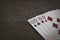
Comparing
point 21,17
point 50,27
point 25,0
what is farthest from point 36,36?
point 25,0

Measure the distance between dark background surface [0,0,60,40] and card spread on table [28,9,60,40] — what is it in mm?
42

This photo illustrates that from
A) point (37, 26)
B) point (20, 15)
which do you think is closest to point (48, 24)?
point (37, 26)

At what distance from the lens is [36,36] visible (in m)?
1.03

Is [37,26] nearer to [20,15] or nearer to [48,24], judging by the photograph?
[48,24]

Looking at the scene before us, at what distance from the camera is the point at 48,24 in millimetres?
1126

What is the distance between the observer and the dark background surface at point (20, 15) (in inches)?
40.6

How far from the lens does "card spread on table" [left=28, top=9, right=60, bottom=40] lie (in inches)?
40.6

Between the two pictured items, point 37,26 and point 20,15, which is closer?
point 37,26

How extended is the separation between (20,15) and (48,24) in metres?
0.28

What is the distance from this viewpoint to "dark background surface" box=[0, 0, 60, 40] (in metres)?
1.03

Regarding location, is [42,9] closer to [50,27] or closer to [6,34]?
[50,27]

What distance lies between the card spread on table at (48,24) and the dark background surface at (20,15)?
0.04m

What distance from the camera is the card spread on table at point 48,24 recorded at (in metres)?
1.03

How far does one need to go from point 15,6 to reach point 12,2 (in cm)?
8
